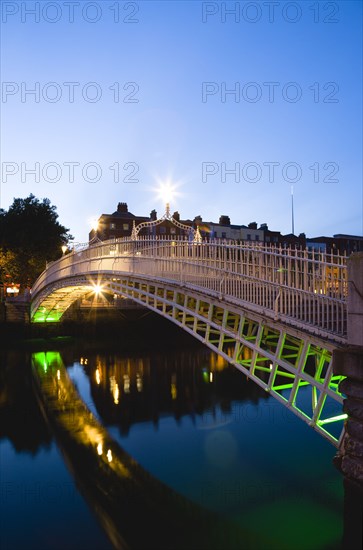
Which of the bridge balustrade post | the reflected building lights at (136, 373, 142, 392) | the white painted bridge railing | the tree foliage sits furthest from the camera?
the tree foliage

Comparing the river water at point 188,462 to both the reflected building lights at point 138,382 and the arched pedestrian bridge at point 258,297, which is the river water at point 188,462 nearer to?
the reflected building lights at point 138,382

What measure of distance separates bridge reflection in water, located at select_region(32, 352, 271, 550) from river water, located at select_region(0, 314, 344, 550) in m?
0.06

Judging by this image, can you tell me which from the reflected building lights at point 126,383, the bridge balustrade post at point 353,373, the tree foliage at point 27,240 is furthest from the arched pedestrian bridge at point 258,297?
the tree foliage at point 27,240

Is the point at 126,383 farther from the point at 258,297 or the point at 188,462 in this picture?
the point at 258,297

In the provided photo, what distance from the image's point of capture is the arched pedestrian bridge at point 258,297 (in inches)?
292

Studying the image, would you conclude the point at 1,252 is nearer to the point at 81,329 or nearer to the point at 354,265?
the point at 81,329

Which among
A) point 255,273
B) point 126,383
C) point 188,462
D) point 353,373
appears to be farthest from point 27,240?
point 353,373

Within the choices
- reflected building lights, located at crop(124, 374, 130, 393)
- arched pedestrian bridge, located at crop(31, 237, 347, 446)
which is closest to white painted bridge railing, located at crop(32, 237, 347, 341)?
arched pedestrian bridge, located at crop(31, 237, 347, 446)

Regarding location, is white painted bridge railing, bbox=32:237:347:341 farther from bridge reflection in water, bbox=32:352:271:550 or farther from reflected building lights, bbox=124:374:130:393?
reflected building lights, bbox=124:374:130:393

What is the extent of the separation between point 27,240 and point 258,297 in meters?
32.5

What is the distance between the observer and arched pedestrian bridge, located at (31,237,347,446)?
7.41m

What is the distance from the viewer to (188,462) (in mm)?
10414

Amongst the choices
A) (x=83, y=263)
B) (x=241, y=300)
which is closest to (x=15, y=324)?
(x=83, y=263)

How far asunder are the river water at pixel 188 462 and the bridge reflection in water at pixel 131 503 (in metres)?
0.06
